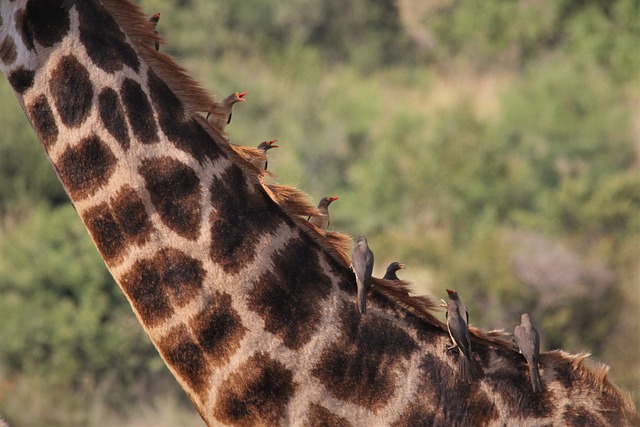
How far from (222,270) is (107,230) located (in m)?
0.38

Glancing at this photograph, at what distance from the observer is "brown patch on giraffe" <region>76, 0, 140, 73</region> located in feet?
12.2

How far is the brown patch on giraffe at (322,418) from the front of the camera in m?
3.56

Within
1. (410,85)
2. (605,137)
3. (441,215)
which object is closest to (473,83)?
(410,85)

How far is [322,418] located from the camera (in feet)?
11.7

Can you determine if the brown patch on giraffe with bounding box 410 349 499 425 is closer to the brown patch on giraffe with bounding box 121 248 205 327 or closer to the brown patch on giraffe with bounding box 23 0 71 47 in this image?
the brown patch on giraffe with bounding box 121 248 205 327

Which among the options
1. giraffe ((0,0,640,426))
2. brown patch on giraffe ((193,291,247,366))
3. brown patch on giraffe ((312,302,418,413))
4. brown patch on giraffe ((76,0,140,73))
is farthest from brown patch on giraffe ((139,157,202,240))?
brown patch on giraffe ((312,302,418,413))

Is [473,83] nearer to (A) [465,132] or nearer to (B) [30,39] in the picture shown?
(A) [465,132]

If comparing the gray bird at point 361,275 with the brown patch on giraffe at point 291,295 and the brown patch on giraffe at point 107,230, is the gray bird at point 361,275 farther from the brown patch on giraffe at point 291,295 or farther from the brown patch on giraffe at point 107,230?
the brown patch on giraffe at point 107,230

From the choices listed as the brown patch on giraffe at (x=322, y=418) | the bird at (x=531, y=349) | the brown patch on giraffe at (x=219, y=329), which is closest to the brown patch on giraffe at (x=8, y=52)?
the brown patch on giraffe at (x=219, y=329)

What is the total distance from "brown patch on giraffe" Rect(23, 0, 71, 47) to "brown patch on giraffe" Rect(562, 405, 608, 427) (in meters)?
2.01

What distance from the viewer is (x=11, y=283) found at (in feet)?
62.5

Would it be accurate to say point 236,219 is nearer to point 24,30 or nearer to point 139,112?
point 139,112

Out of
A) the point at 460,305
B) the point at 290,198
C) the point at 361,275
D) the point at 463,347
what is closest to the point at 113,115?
the point at 290,198

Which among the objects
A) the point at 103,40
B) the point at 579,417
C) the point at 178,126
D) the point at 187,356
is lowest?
the point at 187,356
